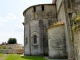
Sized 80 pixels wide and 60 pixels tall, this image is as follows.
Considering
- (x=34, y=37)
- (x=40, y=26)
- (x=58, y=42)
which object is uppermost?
(x=40, y=26)

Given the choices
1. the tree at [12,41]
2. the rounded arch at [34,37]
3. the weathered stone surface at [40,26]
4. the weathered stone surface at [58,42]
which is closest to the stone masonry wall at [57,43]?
the weathered stone surface at [58,42]

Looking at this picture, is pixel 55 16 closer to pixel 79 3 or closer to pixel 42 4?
→ pixel 42 4

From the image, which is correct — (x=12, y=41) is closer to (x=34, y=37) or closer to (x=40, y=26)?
(x=34, y=37)

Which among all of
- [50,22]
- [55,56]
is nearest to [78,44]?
[55,56]

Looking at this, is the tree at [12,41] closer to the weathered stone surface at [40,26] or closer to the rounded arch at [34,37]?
the weathered stone surface at [40,26]

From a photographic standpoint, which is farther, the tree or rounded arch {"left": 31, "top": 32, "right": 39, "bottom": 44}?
the tree

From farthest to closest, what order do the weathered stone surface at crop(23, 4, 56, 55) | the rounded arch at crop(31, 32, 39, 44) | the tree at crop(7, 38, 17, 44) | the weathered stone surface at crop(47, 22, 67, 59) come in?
the tree at crop(7, 38, 17, 44)
the rounded arch at crop(31, 32, 39, 44)
the weathered stone surface at crop(23, 4, 56, 55)
the weathered stone surface at crop(47, 22, 67, 59)

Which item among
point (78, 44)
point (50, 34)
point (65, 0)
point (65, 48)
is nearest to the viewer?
point (78, 44)

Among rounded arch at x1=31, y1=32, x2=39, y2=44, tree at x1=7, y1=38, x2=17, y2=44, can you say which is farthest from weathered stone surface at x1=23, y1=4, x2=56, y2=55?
tree at x1=7, y1=38, x2=17, y2=44

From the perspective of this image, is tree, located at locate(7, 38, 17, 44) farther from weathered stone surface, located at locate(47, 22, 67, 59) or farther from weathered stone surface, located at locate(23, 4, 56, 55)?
weathered stone surface, located at locate(47, 22, 67, 59)

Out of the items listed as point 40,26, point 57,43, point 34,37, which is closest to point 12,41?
point 34,37

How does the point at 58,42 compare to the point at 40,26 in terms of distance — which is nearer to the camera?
the point at 58,42

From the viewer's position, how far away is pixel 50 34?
16391mm

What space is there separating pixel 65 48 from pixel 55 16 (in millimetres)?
8724
